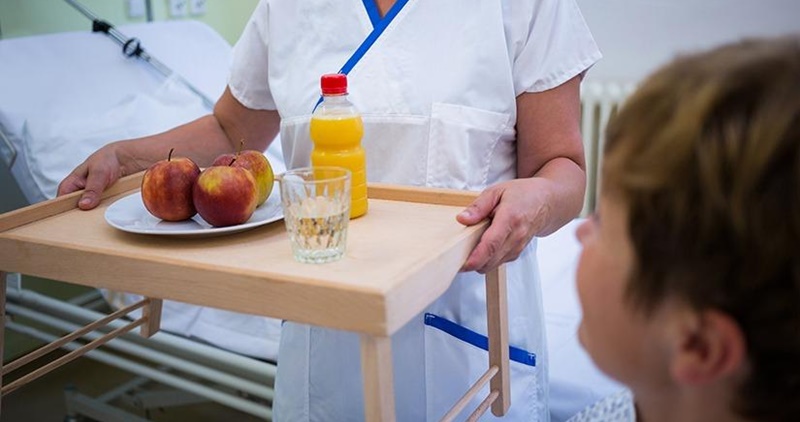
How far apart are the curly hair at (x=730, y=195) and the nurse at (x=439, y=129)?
1.40ft

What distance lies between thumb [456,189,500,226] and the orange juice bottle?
14 cm

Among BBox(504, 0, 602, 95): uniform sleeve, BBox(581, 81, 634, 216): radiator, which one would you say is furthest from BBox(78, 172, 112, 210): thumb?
BBox(581, 81, 634, 216): radiator

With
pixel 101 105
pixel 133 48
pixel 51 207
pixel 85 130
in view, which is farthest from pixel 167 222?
pixel 133 48

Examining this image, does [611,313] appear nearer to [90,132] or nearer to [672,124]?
[672,124]

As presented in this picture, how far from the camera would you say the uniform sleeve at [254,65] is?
1.28 metres

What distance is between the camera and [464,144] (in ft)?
3.70

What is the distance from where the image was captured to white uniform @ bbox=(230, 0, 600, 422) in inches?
43.9

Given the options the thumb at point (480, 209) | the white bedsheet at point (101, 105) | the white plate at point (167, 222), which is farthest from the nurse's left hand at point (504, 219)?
the white bedsheet at point (101, 105)

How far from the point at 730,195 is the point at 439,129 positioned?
0.62 m

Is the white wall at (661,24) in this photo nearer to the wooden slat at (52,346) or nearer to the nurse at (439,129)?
the nurse at (439,129)

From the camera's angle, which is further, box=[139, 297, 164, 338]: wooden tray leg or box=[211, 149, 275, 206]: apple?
box=[139, 297, 164, 338]: wooden tray leg

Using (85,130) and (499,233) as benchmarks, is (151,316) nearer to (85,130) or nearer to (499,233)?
(499,233)

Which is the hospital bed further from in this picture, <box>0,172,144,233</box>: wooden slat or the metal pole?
<box>0,172,144,233</box>: wooden slat

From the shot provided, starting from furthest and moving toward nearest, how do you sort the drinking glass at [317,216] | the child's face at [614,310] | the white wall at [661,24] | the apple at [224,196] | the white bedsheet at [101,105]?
the white wall at [661,24], the white bedsheet at [101,105], the apple at [224,196], the drinking glass at [317,216], the child's face at [614,310]
